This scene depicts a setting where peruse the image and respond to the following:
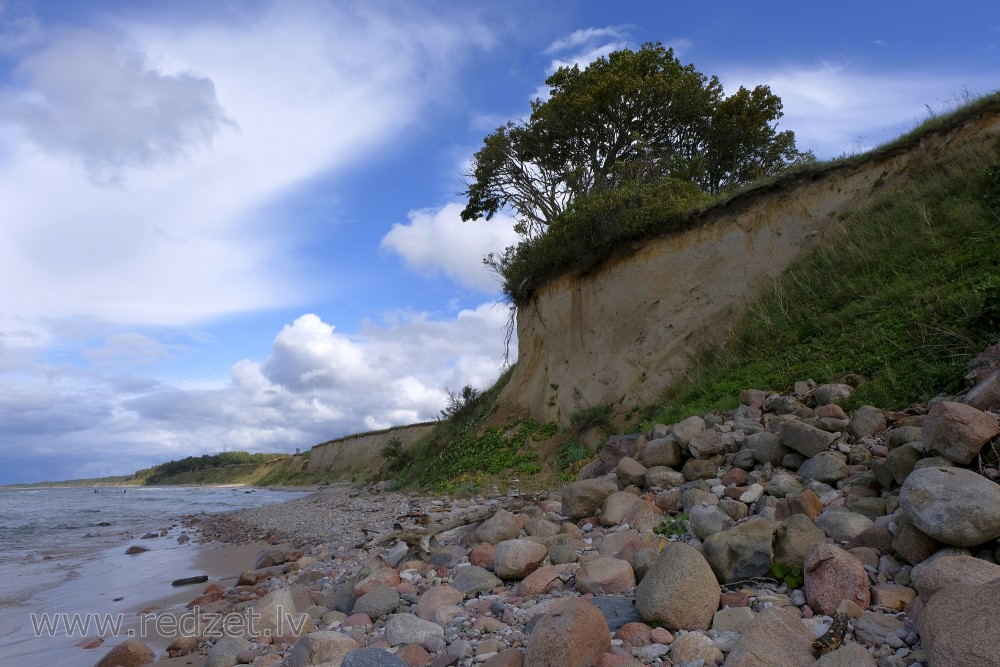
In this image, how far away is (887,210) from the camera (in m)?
10.9

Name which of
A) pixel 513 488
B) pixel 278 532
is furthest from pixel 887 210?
pixel 278 532

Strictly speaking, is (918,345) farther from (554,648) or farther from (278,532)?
(278,532)

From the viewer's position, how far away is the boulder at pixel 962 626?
2344 mm

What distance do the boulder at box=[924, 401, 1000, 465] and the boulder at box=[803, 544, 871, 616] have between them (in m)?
1.21

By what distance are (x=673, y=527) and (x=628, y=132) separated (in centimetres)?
1777

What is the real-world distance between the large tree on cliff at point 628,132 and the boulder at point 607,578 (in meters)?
15.8

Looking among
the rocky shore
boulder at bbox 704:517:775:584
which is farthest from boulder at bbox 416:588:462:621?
boulder at bbox 704:517:775:584

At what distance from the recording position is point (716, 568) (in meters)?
3.84

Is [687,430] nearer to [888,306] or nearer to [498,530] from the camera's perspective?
[498,530]

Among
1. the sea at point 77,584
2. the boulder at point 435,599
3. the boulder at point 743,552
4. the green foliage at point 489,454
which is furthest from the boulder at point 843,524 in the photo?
the green foliage at point 489,454

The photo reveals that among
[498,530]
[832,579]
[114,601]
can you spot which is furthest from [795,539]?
[114,601]

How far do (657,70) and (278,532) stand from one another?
18.4 metres

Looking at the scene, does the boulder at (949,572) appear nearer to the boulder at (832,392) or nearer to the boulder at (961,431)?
the boulder at (961,431)

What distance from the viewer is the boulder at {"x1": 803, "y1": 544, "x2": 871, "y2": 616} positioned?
322 centimetres
